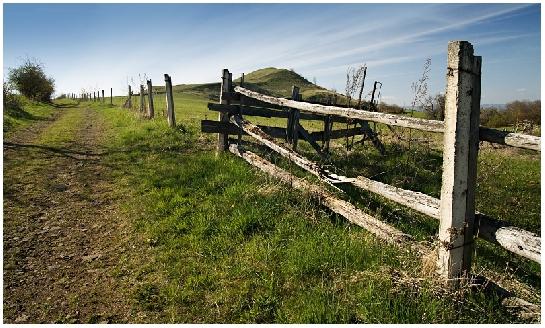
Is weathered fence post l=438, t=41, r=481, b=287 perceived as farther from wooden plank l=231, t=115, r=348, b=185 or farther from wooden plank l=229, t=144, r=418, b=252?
wooden plank l=231, t=115, r=348, b=185

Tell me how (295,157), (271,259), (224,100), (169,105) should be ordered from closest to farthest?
1. (271,259)
2. (295,157)
3. (224,100)
4. (169,105)

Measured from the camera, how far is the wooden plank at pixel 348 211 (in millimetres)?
4168

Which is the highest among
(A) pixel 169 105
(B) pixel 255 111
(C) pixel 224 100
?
(A) pixel 169 105

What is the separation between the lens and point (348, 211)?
192 inches

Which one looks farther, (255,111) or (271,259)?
(255,111)

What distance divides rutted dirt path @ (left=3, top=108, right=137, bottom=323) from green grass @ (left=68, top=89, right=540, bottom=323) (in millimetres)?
284

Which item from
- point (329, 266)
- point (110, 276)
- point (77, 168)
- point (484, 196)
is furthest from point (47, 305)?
point (484, 196)

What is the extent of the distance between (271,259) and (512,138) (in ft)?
8.34

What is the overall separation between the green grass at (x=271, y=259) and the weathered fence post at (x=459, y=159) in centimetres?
30

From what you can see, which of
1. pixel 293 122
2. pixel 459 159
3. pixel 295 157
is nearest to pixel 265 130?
pixel 293 122

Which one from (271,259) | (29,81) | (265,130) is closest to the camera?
(271,259)

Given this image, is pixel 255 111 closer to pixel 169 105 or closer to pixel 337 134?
pixel 337 134

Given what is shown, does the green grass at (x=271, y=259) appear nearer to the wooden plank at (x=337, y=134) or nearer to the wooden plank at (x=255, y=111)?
the wooden plank at (x=255, y=111)

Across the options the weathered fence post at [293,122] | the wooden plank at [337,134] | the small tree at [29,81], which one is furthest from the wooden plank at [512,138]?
the small tree at [29,81]
